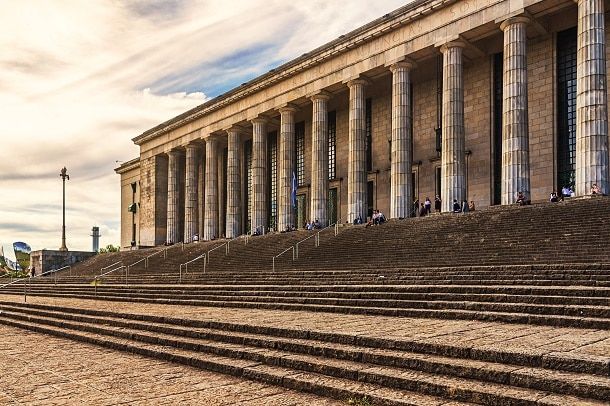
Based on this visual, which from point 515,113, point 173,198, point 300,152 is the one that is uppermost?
point 300,152

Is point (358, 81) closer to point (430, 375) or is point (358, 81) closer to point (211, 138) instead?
point (211, 138)

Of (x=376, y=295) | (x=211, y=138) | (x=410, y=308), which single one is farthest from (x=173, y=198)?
(x=410, y=308)

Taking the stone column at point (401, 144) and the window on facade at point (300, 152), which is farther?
the window on facade at point (300, 152)

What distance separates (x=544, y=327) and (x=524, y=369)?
2.98m

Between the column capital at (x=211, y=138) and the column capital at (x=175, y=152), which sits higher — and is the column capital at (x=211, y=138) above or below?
above

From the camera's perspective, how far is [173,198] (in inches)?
1923

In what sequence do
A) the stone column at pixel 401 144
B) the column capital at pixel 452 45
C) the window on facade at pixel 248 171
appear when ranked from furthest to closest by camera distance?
the window on facade at pixel 248 171, the stone column at pixel 401 144, the column capital at pixel 452 45

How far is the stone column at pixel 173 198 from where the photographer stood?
160ft

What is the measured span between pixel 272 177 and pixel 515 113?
2344 cm

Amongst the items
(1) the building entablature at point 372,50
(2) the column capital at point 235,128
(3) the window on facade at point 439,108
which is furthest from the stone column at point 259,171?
(3) the window on facade at point 439,108

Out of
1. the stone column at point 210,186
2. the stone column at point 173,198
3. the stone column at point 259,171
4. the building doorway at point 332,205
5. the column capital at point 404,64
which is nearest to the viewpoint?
the column capital at point 404,64

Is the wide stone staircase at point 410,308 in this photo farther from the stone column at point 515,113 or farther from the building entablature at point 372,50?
the building entablature at point 372,50

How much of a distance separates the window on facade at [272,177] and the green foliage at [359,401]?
38485 mm

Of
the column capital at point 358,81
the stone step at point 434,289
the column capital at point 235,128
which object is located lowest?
the stone step at point 434,289
